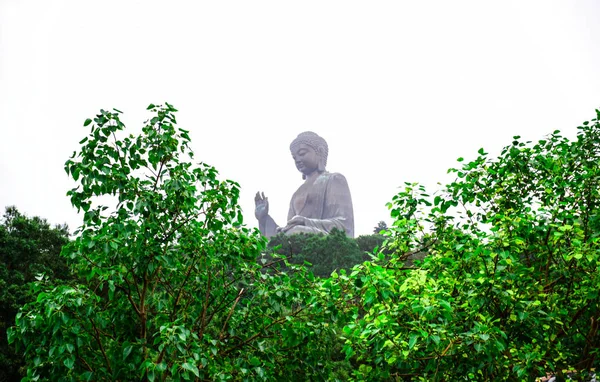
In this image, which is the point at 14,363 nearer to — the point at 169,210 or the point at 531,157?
the point at 169,210

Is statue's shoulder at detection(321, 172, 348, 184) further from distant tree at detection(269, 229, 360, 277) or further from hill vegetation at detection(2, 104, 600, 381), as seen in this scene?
hill vegetation at detection(2, 104, 600, 381)

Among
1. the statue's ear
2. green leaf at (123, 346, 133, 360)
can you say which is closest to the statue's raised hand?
the statue's ear

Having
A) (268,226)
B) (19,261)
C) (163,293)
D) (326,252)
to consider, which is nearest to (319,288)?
(163,293)

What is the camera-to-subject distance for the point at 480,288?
4590mm

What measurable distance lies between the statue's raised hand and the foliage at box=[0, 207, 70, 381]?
1736cm

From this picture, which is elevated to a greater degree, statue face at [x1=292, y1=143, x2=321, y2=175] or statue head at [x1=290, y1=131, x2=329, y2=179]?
statue head at [x1=290, y1=131, x2=329, y2=179]

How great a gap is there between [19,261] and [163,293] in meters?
8.17

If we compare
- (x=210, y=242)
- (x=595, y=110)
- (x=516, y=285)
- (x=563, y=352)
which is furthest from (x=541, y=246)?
(x=210, y=242)

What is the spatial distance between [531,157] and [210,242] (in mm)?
3369

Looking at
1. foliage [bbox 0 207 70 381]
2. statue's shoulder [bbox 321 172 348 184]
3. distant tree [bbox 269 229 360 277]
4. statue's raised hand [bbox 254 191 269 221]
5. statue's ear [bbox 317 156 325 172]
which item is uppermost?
statue's ear [bbox 317 156 325 172]

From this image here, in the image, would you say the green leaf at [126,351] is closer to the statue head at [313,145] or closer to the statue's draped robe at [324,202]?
the statue's draped robe at [324,202]

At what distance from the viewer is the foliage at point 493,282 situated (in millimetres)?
4391

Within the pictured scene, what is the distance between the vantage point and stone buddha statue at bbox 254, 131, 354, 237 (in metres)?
31.2

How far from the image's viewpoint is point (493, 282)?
453 cm
